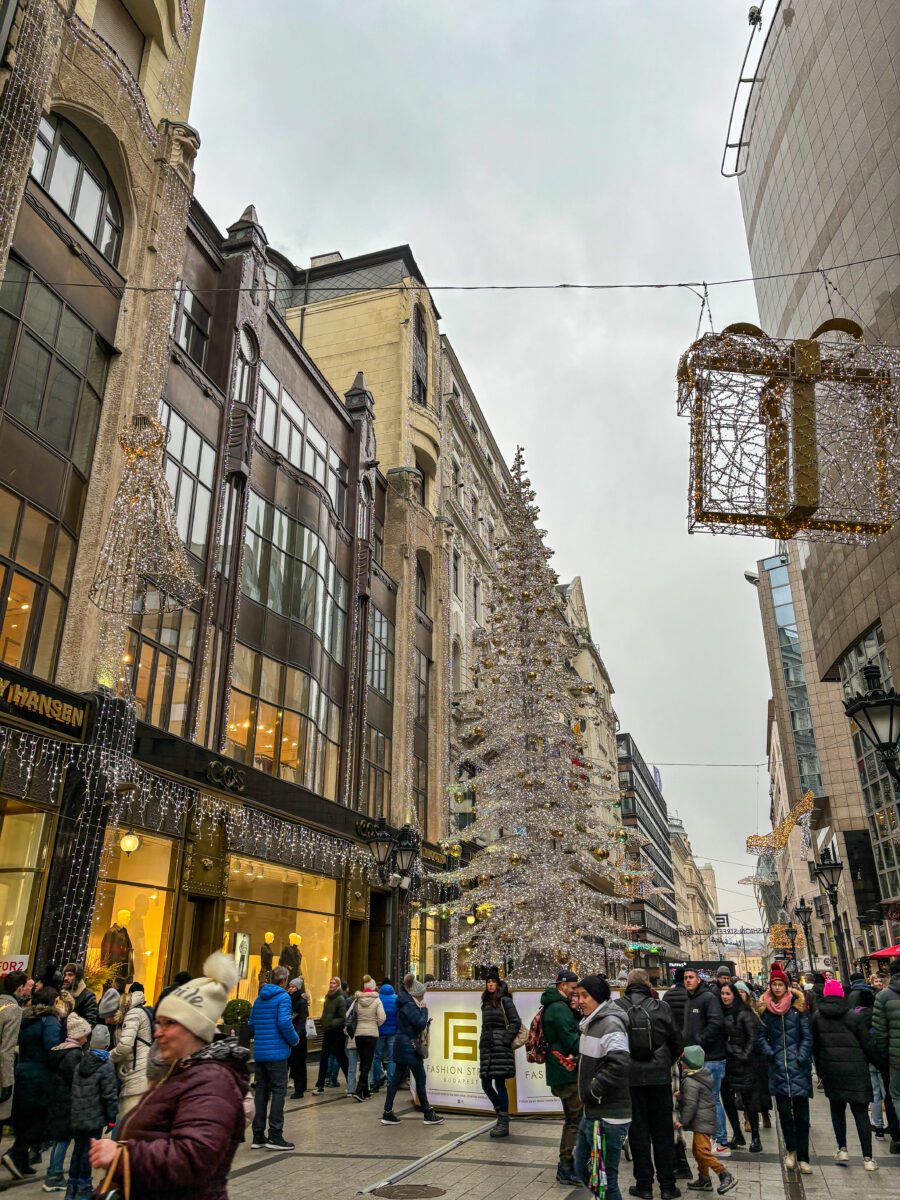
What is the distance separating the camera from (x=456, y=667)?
128 ft

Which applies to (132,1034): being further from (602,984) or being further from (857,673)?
(857,673)

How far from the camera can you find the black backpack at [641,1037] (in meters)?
6.99

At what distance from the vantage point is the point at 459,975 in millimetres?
30875

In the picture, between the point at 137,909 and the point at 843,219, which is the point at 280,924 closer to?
the point at 137,909

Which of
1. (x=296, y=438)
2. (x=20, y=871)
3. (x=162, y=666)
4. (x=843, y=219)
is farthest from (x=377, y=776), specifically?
(x=843, y=219)

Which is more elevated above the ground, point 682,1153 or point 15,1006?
point 15,1006

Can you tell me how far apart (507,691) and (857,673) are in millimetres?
16675

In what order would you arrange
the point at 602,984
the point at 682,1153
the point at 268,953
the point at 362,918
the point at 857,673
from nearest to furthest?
the point at 602,984, the point at 682,1153, the point at 268,953, the point at 362,918, the point at 857,673

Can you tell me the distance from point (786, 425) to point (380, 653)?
2084 cm

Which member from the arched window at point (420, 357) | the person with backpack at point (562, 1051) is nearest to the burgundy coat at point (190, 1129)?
the person with backpack at point (562, 1051)

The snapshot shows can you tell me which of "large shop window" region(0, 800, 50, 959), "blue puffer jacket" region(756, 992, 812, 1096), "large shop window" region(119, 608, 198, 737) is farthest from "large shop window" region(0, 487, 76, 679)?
"blue puffer jacket" region(756, 992, 812, 1096)

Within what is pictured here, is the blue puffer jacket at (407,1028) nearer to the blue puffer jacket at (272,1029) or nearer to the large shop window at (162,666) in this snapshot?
the blue puffer jacket at (272,1029)

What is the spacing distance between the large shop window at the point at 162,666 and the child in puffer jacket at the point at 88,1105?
32.0ft

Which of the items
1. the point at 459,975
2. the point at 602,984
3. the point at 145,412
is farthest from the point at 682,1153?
the point at 459,975
